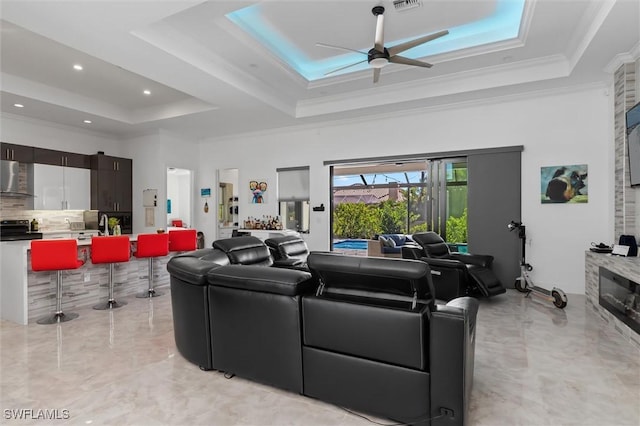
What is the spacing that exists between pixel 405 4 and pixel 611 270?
381 centimetres

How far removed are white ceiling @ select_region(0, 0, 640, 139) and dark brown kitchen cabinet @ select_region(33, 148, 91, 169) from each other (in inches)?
26.7

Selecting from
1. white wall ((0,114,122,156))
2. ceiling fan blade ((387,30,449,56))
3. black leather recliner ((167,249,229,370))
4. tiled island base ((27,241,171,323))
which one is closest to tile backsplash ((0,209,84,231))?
white wall ((0,114,122,156))

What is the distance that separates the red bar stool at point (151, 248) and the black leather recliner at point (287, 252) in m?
1.58

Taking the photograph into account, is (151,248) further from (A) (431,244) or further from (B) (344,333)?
(A) (431,244)

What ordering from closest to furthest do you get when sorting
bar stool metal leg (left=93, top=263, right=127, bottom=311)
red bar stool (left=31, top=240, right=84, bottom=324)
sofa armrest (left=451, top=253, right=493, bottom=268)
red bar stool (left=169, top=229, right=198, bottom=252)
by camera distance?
1. red bar stool (left=31, top=240, right=84, bottom=324)
2. bar stool metal leg (left=93, top=263, right=127, bottom=311)
3. sofa armrest (left=451, top=253, right=493, bottom=268)
4. red bar stool (left=169, top=229, right=198, bottom=252)

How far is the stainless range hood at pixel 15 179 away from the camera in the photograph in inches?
249

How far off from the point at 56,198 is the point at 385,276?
25.5ft

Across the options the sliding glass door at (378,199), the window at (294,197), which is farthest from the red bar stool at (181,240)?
the sliding glass door at (378,199)

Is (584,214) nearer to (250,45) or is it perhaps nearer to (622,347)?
(622,347)

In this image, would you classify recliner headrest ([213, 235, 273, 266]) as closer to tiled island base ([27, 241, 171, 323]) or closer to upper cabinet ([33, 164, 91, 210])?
tiled island base ([27, 241, 171, 323])

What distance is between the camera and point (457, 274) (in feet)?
15.0

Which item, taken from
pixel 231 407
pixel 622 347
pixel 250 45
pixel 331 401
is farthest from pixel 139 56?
pixel 622 347

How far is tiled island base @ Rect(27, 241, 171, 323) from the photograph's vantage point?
14.0 feet

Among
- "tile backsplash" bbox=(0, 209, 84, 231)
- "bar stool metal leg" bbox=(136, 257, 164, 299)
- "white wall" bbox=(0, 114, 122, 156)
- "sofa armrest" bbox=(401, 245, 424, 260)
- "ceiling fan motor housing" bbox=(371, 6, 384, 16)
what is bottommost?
"bar stool metal leg" bbox=(136, 257, 164, 299)
